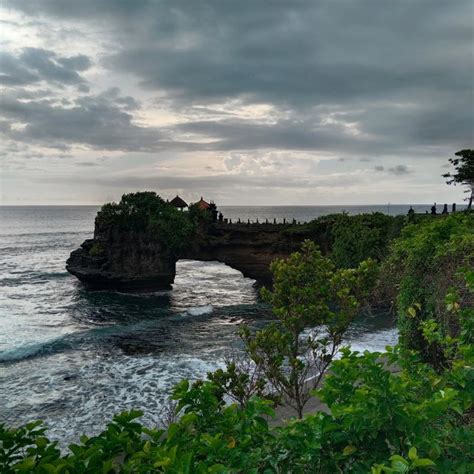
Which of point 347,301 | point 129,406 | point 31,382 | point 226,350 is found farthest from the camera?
point 226,350

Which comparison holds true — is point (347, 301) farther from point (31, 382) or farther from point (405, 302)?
point (31, 382)

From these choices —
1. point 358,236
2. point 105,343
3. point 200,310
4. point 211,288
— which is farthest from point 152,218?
point 358,236

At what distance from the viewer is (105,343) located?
29734 millimetres

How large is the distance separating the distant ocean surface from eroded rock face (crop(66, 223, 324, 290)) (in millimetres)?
2129

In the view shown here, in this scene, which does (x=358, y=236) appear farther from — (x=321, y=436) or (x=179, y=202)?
(x=321, y=436)

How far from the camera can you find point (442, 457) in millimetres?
3986

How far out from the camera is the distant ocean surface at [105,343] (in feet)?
64.9

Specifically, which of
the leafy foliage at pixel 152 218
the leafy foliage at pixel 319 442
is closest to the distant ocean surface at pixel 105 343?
the leafy foliage at pixel 152 218

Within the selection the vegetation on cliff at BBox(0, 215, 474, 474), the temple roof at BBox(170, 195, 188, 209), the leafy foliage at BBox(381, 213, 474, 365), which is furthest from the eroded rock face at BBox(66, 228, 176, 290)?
the vegetation on cliff at BBox(0, 215, 474, 474)

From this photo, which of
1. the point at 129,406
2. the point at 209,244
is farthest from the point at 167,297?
the point at 129,406

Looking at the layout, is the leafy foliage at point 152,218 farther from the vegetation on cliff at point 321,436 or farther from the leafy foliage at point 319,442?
the leafy foliage at point 319,442

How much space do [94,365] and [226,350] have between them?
27.1 ft

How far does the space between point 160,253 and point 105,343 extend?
65.8ft

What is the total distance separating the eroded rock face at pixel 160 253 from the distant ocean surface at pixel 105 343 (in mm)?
2129
